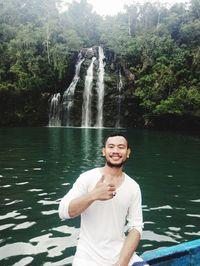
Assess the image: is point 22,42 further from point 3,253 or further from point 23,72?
point 3,253

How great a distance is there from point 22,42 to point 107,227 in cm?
4998

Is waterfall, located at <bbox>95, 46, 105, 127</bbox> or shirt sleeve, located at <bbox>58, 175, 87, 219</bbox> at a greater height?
waterfall, located at <bbox>95, 46, 105, 127</bbox>

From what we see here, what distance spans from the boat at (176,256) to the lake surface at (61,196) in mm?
2380

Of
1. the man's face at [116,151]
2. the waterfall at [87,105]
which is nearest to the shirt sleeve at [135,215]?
the man's face at [116,151]

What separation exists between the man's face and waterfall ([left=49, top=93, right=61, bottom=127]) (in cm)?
4257

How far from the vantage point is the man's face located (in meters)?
4.03

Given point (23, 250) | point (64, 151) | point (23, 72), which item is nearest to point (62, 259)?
point (23, 250)

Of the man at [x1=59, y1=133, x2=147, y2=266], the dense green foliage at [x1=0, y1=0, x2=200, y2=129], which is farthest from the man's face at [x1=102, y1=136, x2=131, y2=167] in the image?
the dense green foliage at [x1=0, y1=0, x2=200, y2=129]

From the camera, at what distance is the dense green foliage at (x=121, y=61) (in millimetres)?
43125

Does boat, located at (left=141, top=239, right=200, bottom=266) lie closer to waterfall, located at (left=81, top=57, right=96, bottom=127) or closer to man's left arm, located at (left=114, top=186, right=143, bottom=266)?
man's left arm, located at (left=114, top=186, right=143, bottom=266)

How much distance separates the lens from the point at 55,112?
1831 inches

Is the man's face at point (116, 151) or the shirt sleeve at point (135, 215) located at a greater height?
the man's face at point (116, 151)

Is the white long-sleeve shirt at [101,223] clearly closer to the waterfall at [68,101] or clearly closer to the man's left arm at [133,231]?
the man's left arm at [133,231]

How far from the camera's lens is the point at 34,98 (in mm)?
48469
